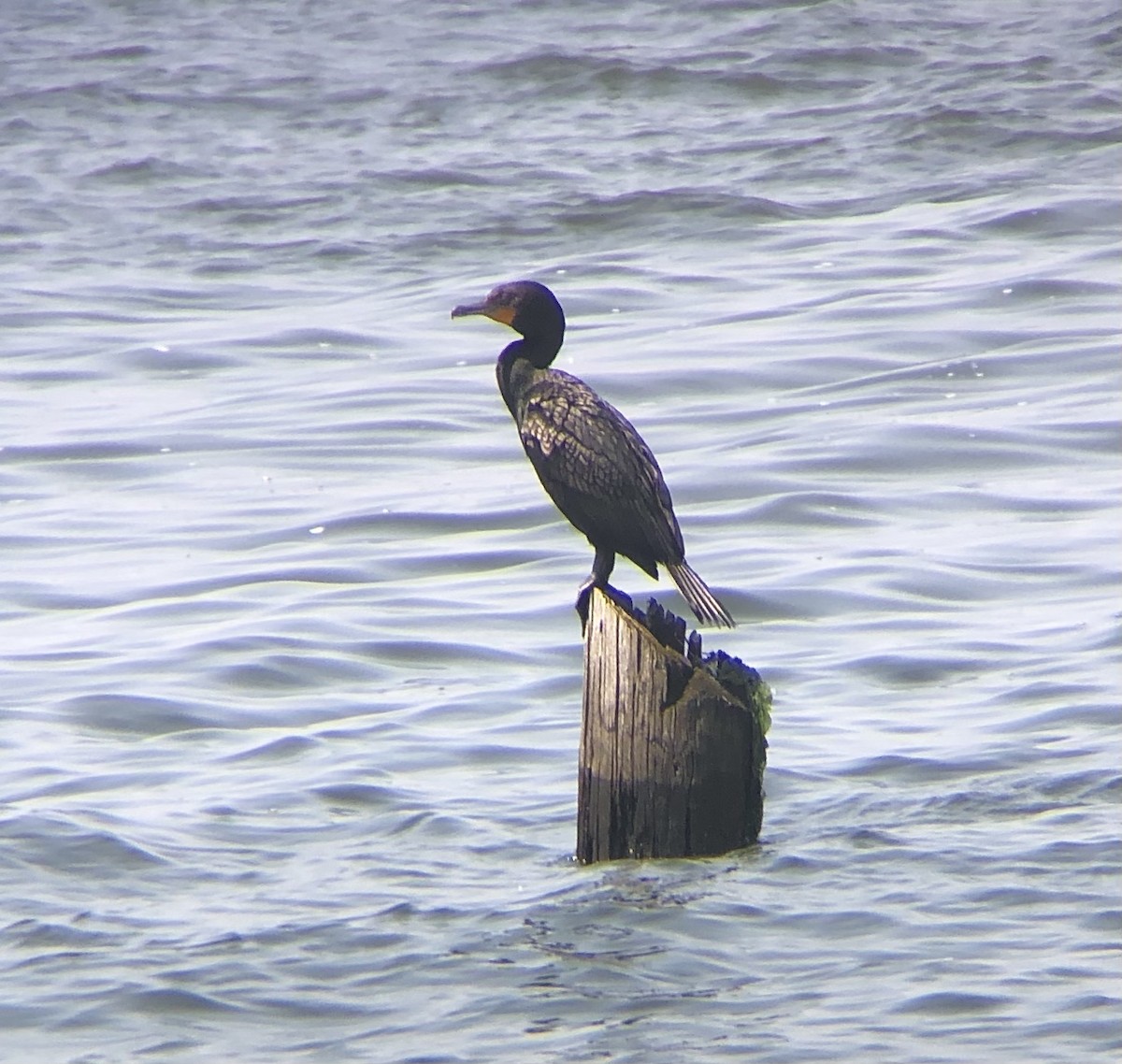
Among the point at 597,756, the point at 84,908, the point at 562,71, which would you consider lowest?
the point at 84,908

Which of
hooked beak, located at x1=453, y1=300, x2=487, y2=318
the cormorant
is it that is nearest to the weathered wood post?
the cormorant

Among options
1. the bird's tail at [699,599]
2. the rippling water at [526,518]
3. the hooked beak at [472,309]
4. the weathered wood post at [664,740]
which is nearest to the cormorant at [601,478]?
the bird's tail at [699,599]

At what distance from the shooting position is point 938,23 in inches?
952

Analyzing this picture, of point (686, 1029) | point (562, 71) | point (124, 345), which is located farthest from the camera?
point (562, 71)

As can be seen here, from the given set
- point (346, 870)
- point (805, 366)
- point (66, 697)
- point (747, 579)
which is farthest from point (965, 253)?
point (346, 870)

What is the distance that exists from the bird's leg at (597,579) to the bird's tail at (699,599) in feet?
0.65

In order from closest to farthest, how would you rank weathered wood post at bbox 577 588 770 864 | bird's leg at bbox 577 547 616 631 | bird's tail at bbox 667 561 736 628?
weathered wood post at bbox 577 588 770 864 → bird's tail at bbox 667 561 736 628 → bird's leg at bbox 577 547 616 631

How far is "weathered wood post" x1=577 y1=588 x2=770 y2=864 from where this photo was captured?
21.1ft

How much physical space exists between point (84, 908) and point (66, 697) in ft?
7.90

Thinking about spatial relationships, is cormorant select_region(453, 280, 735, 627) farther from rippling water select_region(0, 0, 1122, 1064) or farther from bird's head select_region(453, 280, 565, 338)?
rippling water select_region(0, 0, 1122, 1064)

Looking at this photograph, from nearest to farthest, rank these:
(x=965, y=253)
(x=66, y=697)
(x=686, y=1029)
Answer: (x=686, y=1029)
(x=66, y=697)
(x=965, y=253)

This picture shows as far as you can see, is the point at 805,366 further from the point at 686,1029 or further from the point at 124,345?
the point at 686,1029

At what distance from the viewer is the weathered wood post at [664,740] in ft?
21.1

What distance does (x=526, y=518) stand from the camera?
1236 cm
